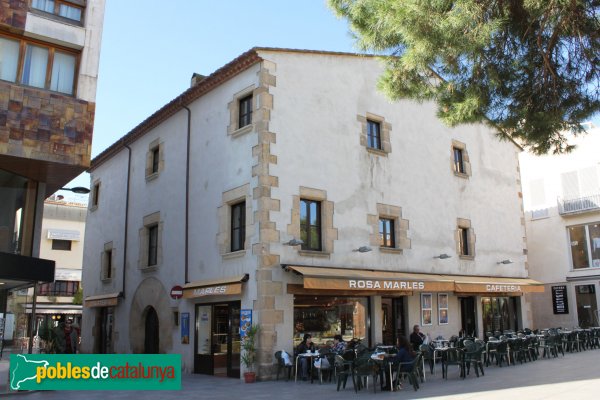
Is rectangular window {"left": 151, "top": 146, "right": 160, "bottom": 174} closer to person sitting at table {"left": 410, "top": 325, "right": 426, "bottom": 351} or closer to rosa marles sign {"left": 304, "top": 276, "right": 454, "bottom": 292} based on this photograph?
rosa marles sign {"left": 304, "top": 276, "right": 454, "bottom": 292}

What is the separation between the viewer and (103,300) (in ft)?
67.3

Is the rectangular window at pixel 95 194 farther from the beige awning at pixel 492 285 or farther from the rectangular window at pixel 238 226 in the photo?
the beige awning at pixel 492 285

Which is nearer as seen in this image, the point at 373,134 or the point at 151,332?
the point at 373,134

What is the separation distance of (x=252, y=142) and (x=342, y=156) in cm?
279

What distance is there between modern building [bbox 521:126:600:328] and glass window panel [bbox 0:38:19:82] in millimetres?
21713

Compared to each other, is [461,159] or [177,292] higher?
[461,159]

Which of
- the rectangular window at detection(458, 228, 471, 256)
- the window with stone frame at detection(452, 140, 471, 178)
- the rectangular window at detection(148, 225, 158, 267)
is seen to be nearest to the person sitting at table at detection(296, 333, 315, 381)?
the rectangular window at detection(148, 225, 158, 267)

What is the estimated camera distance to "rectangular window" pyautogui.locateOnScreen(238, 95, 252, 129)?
15083 millimetres

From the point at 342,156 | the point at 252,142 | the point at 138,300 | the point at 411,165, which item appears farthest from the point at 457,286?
the point at 138,300

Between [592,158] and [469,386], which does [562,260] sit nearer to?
[592,158]

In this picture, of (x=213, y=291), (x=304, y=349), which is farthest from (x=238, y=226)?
(x=304, y=349)

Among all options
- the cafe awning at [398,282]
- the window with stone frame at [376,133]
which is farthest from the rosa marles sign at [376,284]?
the window with stone frame at [376,133]

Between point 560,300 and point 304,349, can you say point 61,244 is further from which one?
point 560,300

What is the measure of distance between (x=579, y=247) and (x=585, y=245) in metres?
0.27
